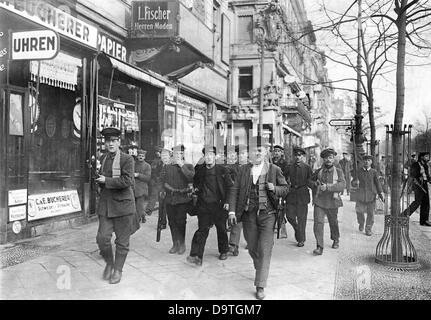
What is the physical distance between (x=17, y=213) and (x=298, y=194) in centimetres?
496

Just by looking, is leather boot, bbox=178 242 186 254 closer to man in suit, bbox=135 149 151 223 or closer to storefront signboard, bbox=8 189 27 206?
man in suit, bbox=135 149 151 223

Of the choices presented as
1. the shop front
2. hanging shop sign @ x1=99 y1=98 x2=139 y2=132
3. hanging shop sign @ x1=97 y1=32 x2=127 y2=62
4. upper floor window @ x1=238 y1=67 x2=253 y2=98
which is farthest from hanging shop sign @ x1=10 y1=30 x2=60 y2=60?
upper floor window @ x1=238 y1=67 x2=253 y2=98

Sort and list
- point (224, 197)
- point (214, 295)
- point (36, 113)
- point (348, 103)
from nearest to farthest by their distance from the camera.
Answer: point (214, 295), point (224, 197), point (36, 113), point (348, 103)

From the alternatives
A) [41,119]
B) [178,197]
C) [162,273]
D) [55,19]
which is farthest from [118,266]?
[55,19]

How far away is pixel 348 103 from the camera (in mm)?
39750

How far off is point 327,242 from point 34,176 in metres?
5.74

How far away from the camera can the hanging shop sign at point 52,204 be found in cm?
785

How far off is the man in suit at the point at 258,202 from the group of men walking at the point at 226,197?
0.01 metres

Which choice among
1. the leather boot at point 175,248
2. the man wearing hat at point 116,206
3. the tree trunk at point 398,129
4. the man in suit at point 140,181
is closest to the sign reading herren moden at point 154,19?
the man in suit at point 140,181

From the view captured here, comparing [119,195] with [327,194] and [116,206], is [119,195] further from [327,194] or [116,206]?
[327,194]
